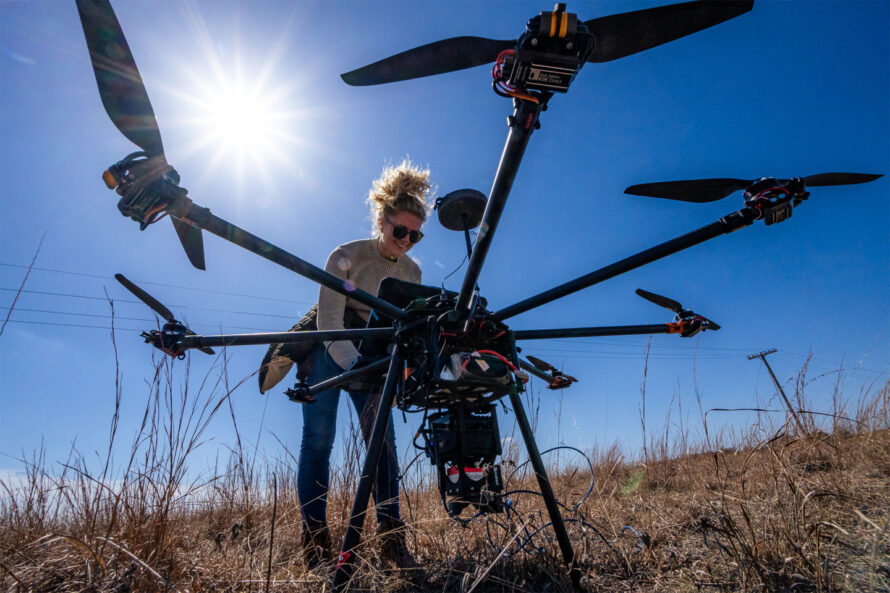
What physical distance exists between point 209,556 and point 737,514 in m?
3.11

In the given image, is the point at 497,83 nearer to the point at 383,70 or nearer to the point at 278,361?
the point at 383,70

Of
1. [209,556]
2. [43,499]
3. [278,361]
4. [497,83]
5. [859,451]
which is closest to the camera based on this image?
[497,83]

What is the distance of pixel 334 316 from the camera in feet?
8.44

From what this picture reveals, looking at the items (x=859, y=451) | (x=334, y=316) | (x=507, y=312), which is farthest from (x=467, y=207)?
(x=859, y=451)

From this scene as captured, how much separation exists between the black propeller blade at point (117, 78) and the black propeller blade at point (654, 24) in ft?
3.77

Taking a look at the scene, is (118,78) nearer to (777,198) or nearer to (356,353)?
(356,353)

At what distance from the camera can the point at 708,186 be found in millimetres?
1617

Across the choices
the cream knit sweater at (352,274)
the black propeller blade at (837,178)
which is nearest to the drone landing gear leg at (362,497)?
the cream knit sweater at (352,274)

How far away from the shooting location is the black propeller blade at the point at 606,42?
36.6 inches

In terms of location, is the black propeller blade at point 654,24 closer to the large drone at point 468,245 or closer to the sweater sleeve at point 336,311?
the large drone at point 468,245

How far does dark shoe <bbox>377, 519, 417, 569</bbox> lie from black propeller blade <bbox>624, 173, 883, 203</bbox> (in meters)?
2.01

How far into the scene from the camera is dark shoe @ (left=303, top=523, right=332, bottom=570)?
2.33 metres

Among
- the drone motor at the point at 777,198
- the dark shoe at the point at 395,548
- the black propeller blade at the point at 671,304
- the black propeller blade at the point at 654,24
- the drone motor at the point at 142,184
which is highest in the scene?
the black propeller blade at the point at 654,24

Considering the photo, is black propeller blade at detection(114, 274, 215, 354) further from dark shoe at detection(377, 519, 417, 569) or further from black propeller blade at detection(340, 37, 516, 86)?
black propeller blade at detection(340, 37, 516, 86)
